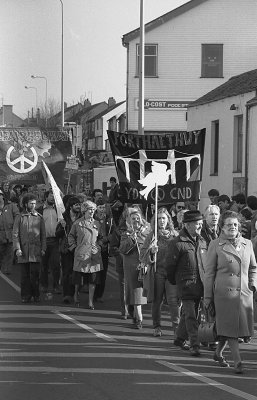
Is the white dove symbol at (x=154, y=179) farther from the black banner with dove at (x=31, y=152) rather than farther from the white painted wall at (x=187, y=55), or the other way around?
the white painted wall at (x=187, y=55)

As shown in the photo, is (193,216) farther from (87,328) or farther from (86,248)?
(86,248)

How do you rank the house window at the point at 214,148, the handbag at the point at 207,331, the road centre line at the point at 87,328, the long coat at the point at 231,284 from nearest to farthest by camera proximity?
the long coat at the point at 231,284 < the handbag at the point at 207,331 < the road centre line at the point at 87,328 < the house window at the point at 214,148

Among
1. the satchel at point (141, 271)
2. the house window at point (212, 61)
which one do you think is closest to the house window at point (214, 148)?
the house window at point (212, 61)

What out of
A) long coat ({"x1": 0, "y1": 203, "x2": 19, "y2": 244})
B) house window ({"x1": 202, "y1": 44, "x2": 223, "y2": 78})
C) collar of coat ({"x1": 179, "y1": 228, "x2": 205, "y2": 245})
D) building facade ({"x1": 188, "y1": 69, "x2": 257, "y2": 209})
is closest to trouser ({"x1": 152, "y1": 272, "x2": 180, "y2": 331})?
Answer: collar of coat ({"x1": 179, "y1": 228, "x2": 205, "y2": 245})

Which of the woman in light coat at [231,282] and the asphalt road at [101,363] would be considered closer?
the asphalt road at [101,363]

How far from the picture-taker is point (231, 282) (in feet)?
35.1

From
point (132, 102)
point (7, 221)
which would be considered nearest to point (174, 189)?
point (7, 221)

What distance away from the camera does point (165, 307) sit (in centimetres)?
1695

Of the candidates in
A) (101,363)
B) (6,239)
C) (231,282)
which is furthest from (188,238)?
(6,239)

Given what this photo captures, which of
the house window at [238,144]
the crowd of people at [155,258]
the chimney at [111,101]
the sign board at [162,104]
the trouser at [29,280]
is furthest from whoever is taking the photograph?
the chimney at [111,101]

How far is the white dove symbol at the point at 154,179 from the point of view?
15422mm

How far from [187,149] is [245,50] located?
34112 millimetres

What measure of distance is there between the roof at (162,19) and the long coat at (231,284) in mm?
37318

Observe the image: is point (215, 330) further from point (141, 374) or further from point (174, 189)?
point (174, 189)
